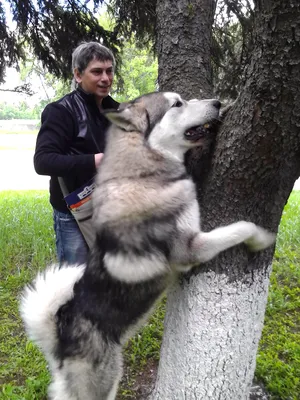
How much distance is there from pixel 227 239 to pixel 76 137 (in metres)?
1.29

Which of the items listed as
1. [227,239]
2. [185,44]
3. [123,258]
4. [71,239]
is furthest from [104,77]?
[227,239]

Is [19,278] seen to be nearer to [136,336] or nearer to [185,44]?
[136,336]

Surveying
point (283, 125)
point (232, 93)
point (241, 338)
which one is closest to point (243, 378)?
point (241, 338)

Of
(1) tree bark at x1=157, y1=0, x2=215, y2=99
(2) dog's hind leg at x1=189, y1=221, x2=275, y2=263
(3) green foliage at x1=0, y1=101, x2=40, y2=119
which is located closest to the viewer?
(2) dog's hind leg at x1=189, y1=221, x2=275, y2=263

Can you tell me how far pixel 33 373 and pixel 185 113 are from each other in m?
2.45

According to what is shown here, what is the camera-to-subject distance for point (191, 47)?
255cm

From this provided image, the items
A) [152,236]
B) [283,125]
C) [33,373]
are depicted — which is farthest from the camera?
[33,373]

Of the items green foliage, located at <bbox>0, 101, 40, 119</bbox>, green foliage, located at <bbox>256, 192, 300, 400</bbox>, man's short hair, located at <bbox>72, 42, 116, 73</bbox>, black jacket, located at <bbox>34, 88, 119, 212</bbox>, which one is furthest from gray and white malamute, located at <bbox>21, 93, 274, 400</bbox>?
green foliage, located at <bbox>0, 101, 40, 119</bbox>

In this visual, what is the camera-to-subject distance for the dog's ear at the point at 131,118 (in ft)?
7.73

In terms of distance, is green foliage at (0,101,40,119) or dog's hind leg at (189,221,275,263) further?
green foliage at (0,101,40,119)

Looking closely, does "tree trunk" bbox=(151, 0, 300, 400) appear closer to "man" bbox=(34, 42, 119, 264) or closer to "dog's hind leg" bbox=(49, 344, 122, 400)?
"dog's hind leg" bbox=(49, 344, 122, 400)

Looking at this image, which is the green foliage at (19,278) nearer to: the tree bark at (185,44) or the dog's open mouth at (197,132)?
the dog's open mouth at (197,132)

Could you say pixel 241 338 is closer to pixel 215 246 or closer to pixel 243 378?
pixel 243 378

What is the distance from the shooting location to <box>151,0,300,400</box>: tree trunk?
1603mm
